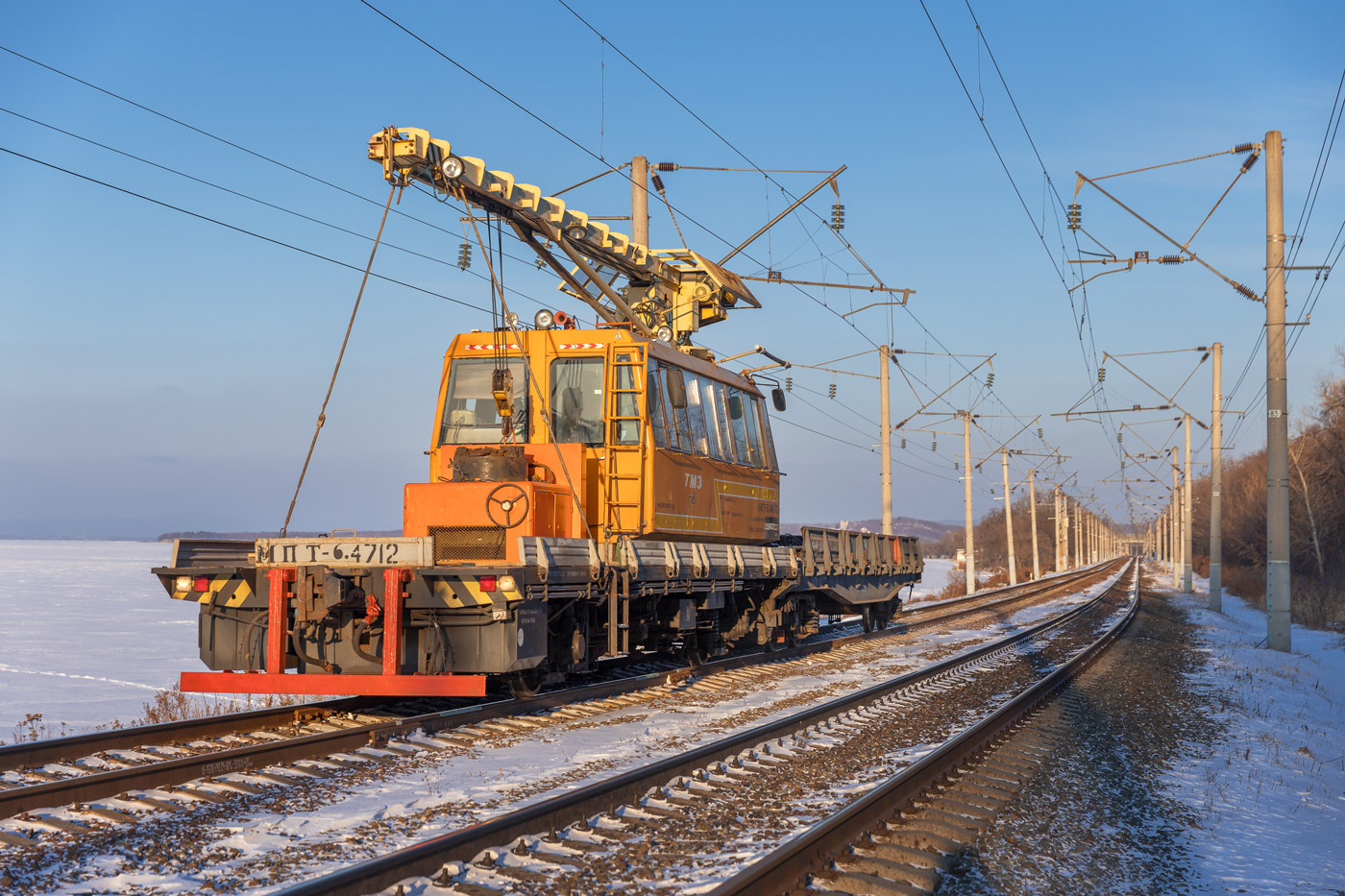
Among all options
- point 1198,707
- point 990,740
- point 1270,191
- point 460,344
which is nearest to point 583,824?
point 990,740

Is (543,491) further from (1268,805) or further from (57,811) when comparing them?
(1268,805)

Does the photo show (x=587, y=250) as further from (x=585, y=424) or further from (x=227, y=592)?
(x=227, y=592)

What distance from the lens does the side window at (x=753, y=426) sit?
1516cm

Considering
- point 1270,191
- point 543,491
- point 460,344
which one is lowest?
point 543,491

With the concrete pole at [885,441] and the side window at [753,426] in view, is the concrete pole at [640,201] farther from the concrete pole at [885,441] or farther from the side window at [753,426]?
the concrete pole at [885,441]

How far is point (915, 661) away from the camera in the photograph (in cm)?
1596

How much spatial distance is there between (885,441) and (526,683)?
2287 centimetres

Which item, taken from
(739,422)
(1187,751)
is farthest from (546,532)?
(1187,751)


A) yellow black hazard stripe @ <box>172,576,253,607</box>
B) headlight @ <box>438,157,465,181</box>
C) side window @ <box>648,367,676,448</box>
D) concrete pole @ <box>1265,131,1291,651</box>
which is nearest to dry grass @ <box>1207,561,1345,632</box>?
concrete pole @ <box>1265,131,1291,651</box>

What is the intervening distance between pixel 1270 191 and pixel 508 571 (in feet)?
53.6

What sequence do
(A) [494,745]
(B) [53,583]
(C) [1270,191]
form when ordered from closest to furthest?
(A) [494,745]
(C) [1270,191]
(B) [53,583]

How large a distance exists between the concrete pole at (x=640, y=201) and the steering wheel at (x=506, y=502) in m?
7.21

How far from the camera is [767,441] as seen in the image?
1585 centimetres

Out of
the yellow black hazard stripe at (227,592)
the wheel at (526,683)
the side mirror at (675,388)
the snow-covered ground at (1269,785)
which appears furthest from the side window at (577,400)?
the snow-covered ground at (1269,785)
